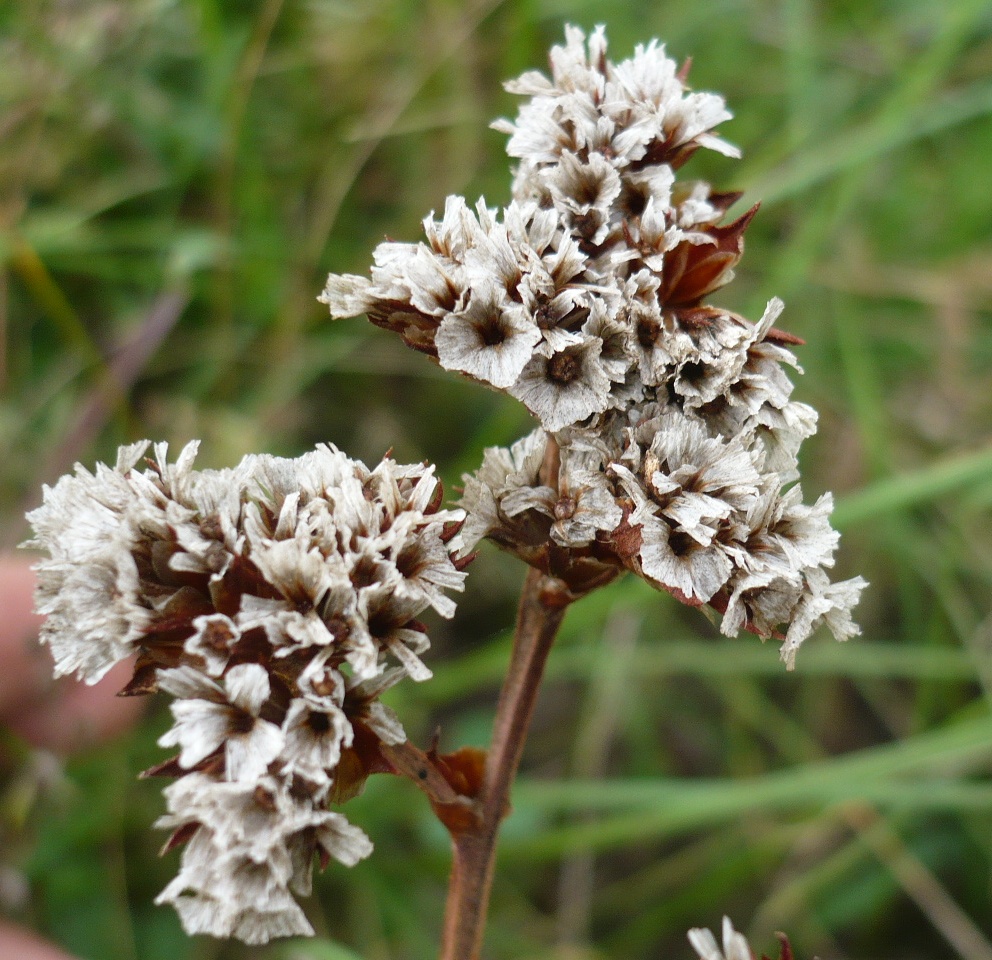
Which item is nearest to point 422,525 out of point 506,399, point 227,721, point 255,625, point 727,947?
point 255,625

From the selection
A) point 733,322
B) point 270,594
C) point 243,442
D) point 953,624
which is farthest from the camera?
point 953,624

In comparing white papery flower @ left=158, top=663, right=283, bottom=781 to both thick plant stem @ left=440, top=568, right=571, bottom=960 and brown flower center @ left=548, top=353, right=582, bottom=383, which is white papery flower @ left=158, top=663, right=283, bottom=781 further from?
brown flower center @ left=548, top=353, right=582, bottom=383

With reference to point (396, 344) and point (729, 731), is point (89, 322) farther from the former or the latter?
point (729, 731)

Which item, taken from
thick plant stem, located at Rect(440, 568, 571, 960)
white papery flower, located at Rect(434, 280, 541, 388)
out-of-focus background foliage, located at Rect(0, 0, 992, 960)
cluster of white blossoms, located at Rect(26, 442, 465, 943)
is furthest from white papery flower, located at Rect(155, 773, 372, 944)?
out-of-focus background foliage, located at Rect(0, 0, 992, 960)

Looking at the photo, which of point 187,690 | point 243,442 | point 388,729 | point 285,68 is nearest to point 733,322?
point 388,729

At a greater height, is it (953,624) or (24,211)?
(24,211)

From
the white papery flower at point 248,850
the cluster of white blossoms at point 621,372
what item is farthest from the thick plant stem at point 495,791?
the white papery flower at point 248,850

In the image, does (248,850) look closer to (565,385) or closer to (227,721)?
(227,721)
